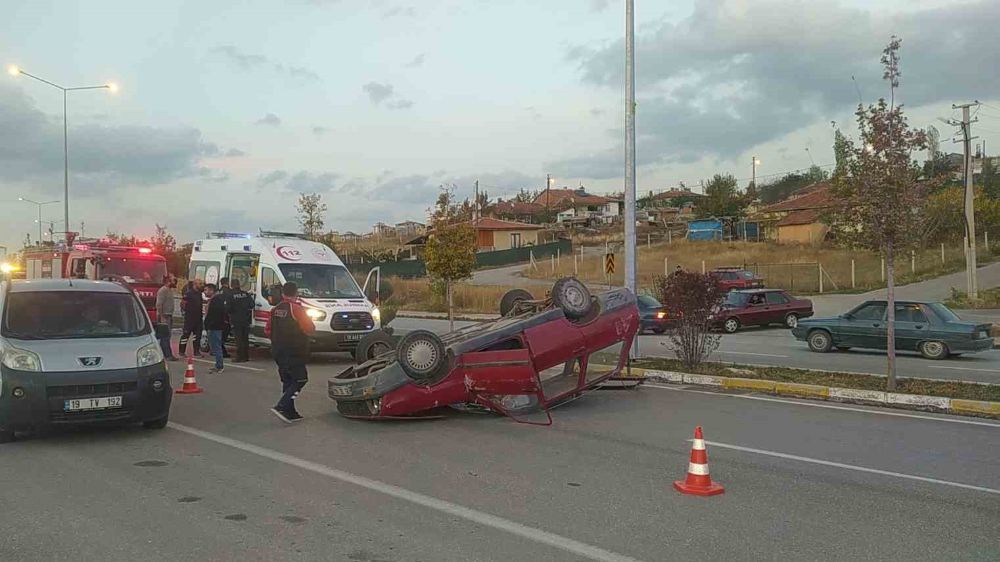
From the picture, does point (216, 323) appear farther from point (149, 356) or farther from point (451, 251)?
point (451, 251)

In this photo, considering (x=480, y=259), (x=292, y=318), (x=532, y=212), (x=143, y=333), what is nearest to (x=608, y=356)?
(x=292, y=318)

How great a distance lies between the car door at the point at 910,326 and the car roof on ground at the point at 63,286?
15741 mm

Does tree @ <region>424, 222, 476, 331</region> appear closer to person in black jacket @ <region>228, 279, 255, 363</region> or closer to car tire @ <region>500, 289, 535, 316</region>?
person in black jacket @ <region>228, 279, 255, 363</region>

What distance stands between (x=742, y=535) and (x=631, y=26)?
12.7 metres

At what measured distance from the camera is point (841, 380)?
12.8 metres

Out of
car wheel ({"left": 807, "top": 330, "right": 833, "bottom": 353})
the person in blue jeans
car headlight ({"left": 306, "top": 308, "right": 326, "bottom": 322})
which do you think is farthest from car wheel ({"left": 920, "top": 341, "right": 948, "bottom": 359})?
the person in blue jeans

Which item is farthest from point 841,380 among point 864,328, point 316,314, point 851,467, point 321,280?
point 321,280

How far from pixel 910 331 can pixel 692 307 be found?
6.90 m

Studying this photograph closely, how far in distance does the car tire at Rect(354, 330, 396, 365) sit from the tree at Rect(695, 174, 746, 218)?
67869mm

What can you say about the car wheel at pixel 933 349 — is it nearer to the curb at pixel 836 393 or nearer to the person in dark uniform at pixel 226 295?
the curb at pixel 836 393

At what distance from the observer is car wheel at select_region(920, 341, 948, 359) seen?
17203mm

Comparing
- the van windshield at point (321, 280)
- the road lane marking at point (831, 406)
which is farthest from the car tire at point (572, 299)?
the van windshield at point (321, 280)

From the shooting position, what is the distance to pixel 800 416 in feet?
33.4

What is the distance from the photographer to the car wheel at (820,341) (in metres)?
18.9
